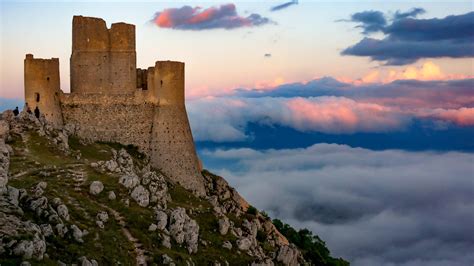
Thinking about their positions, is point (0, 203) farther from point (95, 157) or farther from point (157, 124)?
point (157, 124)

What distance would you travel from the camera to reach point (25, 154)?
70.4 meters

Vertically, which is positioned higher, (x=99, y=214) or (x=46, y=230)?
(x=46, y=230)

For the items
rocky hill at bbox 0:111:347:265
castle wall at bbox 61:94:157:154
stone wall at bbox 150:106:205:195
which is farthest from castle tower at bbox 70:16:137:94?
rocky hill at bbox 0:111:347:265

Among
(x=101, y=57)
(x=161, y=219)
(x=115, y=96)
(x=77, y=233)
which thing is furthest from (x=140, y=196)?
(x=101, y=57)

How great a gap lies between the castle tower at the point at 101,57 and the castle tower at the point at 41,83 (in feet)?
Answer: 9.40

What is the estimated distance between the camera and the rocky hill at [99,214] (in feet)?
162

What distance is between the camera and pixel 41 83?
3396 inches

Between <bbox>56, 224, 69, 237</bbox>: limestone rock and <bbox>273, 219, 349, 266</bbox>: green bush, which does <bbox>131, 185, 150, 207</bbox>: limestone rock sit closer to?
<bbox>56, 224, 69, 237</bbox>: limestone rock

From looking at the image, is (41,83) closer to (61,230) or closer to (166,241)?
(166,241)

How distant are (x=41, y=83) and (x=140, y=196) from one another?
85.2 ft

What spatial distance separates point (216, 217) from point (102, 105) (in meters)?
23.0

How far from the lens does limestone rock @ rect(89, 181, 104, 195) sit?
62875 millimetres

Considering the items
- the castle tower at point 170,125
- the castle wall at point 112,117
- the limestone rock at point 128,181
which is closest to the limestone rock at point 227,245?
the limestone rock at point 128,181

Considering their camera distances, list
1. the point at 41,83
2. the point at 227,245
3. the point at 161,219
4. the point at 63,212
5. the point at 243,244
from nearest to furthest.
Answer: the point at 63,212 → the point at 161,219 → the point at 227,245 → the point at 243,244 → the point at 41,83
